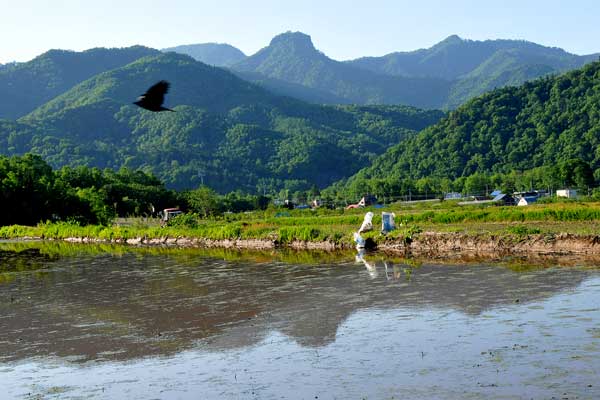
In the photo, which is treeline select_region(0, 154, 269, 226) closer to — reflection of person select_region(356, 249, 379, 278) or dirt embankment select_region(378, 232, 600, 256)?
reflection of person select_region(356, 249, 379, 278)

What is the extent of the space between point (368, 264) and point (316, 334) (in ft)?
38.8

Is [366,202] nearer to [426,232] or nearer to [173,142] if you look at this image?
[426,232]

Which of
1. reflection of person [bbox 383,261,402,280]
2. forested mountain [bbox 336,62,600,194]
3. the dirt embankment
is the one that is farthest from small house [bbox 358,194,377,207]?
reflection of person [bbox 383,261,402,280]

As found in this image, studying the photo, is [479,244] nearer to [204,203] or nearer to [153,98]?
[153,98]

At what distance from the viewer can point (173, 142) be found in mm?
198500

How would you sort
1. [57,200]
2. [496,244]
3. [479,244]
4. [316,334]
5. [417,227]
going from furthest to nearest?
[57,200] → [417,227] → [479,244] → [496,244] → [316,334]

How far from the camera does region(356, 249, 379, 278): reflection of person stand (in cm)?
2540

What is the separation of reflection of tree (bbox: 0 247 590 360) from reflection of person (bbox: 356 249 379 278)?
4 centimetres

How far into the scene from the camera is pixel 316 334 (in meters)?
16.6

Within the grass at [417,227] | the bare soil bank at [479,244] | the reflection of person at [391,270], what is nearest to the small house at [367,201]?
the grass at [417,227]

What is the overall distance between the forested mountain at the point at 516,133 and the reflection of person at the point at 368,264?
73139 mm

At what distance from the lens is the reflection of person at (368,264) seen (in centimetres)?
2540

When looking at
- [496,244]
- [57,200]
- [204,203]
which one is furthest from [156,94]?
[204,203]

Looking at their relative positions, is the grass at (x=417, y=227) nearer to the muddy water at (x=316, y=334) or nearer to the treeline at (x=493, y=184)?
the muddy water at (x=316, y=334)
